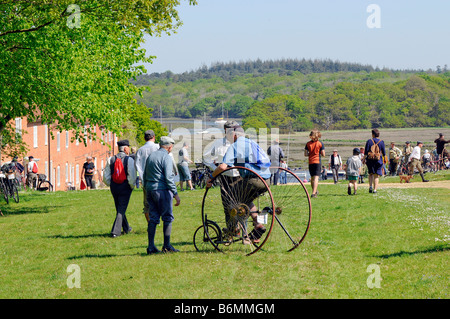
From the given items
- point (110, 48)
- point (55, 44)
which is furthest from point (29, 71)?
point (110, 48)

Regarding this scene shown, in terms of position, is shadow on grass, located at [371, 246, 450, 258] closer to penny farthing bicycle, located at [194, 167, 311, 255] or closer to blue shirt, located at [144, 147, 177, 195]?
penny farthing bicycle, located at [194, 167, 311, 255]

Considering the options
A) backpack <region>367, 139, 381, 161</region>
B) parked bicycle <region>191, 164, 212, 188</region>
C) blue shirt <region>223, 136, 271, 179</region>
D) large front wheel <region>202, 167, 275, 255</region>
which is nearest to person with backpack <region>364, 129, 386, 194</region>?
backpack <region>367, 139, 381, 161</region>

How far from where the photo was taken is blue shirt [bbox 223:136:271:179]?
9.87 metres

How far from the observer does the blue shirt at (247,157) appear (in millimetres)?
9867

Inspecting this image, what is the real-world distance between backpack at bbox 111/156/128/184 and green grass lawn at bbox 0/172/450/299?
115cm

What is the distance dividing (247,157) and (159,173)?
1562mm

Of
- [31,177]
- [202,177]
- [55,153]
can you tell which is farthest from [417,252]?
[55,153]

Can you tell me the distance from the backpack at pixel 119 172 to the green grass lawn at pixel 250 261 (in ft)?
3.77

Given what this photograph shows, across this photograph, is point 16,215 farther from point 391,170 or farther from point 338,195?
point 391,170

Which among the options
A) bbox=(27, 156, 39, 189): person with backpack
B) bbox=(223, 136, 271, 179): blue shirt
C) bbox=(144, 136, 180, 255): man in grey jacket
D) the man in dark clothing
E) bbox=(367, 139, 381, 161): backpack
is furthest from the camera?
bbox=(27, 156, 39, 189): person with backpack

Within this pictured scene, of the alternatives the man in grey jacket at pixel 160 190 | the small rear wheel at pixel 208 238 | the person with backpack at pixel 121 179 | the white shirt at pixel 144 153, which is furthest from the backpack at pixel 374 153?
the man in grey jacket at pixel 160 190

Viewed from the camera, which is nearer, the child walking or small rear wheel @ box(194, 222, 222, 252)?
small rear wheel @ box(194, 222, 222, 252)

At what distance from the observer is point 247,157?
9867 millimetres

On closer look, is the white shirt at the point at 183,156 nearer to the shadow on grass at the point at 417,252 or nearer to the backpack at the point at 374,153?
the backpack at the point at 374,153
